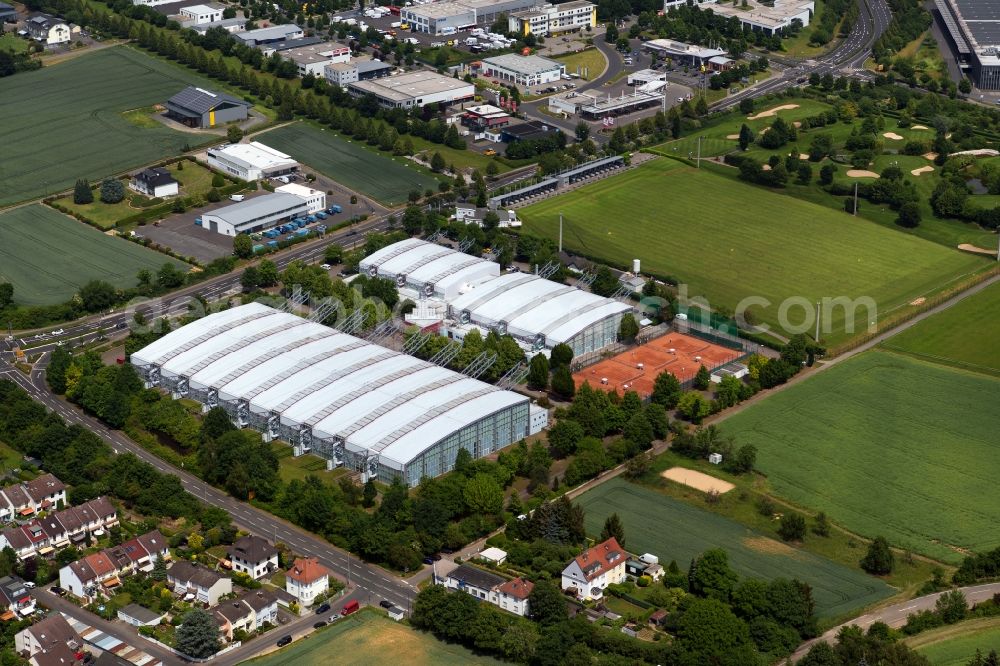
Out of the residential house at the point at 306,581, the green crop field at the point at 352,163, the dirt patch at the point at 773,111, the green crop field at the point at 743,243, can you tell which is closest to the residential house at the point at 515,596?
the residential house at the point at 306,581

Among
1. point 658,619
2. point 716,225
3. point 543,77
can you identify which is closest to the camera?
point 658,619

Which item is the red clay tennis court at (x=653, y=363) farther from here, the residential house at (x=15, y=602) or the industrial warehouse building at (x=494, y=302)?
the residential house at (x=15, y=602)

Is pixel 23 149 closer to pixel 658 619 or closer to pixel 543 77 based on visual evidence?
pixel 543 77

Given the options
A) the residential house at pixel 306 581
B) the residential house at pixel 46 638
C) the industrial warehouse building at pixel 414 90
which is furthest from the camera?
the industrial warehouse building at pixel 414 90

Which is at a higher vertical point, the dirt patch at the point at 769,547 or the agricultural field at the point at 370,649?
the dirt patch at the point at 769,547

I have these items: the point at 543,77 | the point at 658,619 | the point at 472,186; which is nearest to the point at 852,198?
the point at 472,186

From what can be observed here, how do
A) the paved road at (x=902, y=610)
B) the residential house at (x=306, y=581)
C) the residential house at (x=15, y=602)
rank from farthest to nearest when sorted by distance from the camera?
the residential house at (x=306, y=581) < the residential house at (x=15, y=602) < the paved road at (x=902, y=610)

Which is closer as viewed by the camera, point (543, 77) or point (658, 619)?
point (658, 619)
